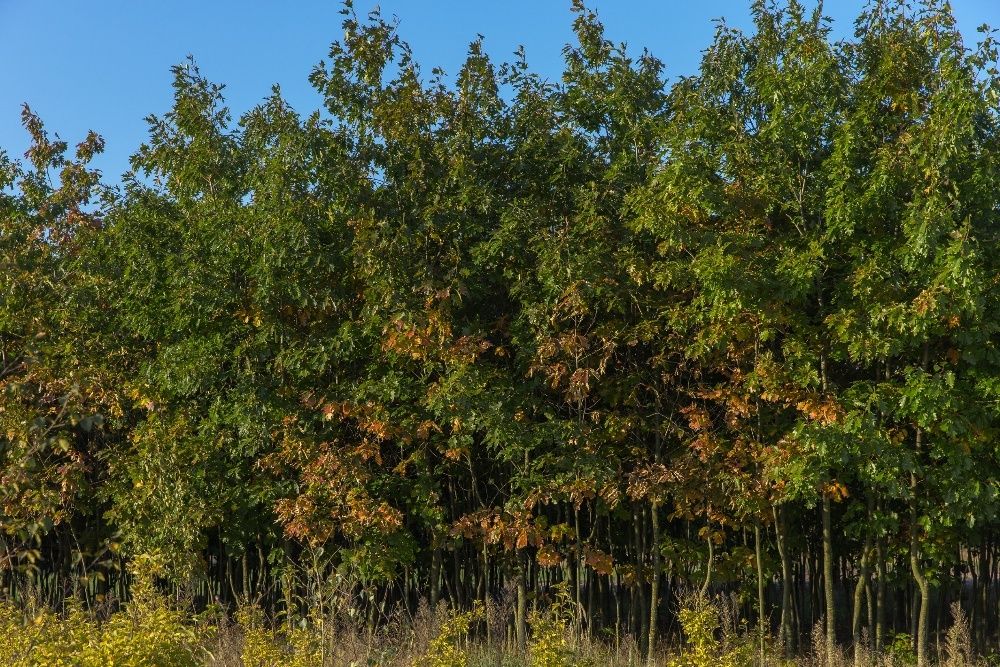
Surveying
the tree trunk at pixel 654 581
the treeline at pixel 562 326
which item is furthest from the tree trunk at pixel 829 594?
the tree trunk at pixel 654 581

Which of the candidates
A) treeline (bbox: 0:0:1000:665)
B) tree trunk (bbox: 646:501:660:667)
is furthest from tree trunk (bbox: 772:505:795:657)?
tree trunk (bbox: 646:501:660:667)

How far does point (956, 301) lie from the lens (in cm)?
792

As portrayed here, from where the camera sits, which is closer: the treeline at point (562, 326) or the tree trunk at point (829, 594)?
the treeline at point (562, 326)

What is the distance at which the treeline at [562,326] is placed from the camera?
846cm

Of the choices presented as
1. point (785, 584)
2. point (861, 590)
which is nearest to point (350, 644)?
point (785, 584)

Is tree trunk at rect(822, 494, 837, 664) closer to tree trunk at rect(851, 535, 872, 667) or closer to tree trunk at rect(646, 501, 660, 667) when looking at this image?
tree trunk at rect(851, 535, 872, 667)

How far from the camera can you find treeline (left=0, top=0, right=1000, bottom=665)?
27.8ft

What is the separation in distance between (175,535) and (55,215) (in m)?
4.09

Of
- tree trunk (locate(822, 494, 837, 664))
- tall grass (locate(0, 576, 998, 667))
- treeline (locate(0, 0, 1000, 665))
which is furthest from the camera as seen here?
tree trunk (locate(822, 494, 837, 664))

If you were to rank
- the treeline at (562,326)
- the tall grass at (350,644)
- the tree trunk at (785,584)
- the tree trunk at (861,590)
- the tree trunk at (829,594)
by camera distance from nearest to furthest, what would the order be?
the tall grass at (350,644), the treeline at (562,326), the tree trunk at (829,594), the tree trunk at (861,590), the tree trunk at (785,584)

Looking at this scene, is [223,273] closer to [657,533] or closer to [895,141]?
[657,533]

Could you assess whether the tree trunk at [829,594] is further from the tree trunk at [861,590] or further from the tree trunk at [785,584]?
the tree trunk at [785,584]

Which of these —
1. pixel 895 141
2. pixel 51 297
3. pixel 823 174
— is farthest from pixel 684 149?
pixel 51 297

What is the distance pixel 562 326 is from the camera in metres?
9.64
